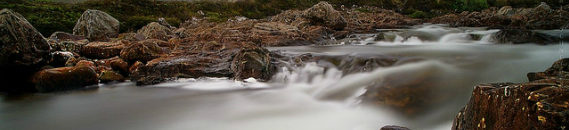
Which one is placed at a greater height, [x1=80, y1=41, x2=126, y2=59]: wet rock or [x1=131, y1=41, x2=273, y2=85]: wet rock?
[x1=80, y1=41, x2=126, y2=59]: wet rock

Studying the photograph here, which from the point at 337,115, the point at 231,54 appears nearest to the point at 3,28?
the point at 231,54

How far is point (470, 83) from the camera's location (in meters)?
5.78

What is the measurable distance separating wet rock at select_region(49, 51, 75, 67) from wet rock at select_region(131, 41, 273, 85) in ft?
7.41

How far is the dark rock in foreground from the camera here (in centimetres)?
210

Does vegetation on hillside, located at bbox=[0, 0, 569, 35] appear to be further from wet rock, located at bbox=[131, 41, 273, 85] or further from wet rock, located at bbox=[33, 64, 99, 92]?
wet rock, located at bbox=[33, 64, 99, 92]

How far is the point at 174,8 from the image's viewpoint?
113ft

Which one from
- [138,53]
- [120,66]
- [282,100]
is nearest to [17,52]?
[120,66]

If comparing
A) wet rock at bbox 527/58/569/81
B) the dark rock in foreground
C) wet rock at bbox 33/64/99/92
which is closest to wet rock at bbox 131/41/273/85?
wet rock at bbox 33/64/99/92

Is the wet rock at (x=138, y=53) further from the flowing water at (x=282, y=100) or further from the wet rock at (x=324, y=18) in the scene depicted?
the wet rock at (x=324, y=18)

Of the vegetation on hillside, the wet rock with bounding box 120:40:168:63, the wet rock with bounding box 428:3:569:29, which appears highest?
the vegetation on hillside

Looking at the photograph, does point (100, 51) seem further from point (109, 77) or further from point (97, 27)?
point (97, 27)

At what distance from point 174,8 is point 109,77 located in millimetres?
27784

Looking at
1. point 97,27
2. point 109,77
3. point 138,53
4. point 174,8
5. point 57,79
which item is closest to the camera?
point 57,79

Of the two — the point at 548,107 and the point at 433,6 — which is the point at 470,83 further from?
the point at 433,6
